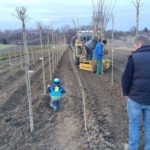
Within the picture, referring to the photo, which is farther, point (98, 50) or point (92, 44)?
point (92, 44)

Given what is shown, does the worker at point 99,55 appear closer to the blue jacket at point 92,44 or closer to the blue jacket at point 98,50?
the blue jacket at point 98,50

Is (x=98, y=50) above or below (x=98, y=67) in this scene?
above

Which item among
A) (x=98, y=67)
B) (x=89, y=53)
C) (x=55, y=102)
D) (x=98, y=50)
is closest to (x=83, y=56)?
(x=89, y=53)

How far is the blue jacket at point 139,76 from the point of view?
A: 18.1 feet

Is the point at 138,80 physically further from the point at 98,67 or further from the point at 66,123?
the point at 98,67

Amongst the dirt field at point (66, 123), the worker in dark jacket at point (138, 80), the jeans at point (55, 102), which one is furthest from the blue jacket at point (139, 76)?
the jeans at point (55, 102)

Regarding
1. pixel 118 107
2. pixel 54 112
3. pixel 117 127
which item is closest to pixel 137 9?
pixel 118 107

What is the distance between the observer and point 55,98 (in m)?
9.36

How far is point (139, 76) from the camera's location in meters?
5.55

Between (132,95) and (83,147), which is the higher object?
(132,95)

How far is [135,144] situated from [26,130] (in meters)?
2.69

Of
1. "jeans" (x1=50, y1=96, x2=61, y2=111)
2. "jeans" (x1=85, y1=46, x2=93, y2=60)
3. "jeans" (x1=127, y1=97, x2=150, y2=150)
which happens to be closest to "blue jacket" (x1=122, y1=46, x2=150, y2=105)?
"jeans" (x1=127, y1=97, x2=150, y2=150)

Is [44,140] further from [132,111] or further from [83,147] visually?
[132,111]

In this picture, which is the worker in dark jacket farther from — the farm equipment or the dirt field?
the farm equipment
